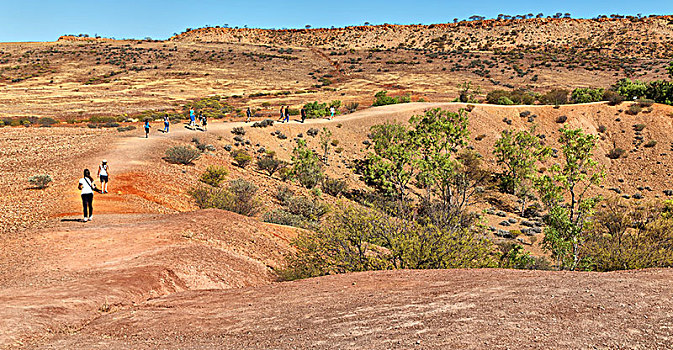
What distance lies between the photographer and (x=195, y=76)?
86.6 m

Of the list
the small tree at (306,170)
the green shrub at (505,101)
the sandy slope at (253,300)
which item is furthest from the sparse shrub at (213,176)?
the green shrub at (505,101)

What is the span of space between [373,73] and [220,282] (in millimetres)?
85759

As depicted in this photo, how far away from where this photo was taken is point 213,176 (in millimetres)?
25328

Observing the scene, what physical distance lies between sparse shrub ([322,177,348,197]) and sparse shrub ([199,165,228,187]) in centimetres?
983

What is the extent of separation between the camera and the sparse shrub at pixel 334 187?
33.1 metres

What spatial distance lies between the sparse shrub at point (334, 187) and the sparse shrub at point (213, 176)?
32.2ft

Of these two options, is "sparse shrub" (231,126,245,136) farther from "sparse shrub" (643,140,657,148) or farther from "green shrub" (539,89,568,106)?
"sparse shrub" (643,140,657,148)

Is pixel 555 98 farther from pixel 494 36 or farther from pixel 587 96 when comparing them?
pixel 494 36

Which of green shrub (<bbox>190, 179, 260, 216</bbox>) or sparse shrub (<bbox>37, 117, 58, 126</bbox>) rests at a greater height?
sparse shrub (<bbox>37, 117, 58, 126</bbox>)

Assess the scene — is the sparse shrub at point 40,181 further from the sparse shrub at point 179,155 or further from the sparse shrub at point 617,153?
the sparse shrub at point 617,153

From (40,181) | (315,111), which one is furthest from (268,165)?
(315,111)

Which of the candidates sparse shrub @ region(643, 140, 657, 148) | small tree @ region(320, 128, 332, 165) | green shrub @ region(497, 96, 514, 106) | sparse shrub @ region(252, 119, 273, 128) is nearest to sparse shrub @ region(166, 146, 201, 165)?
sparse shrub @ region(252, 119, 273, 128)

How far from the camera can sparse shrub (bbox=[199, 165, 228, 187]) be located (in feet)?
80.7

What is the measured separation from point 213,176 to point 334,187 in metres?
11.1
